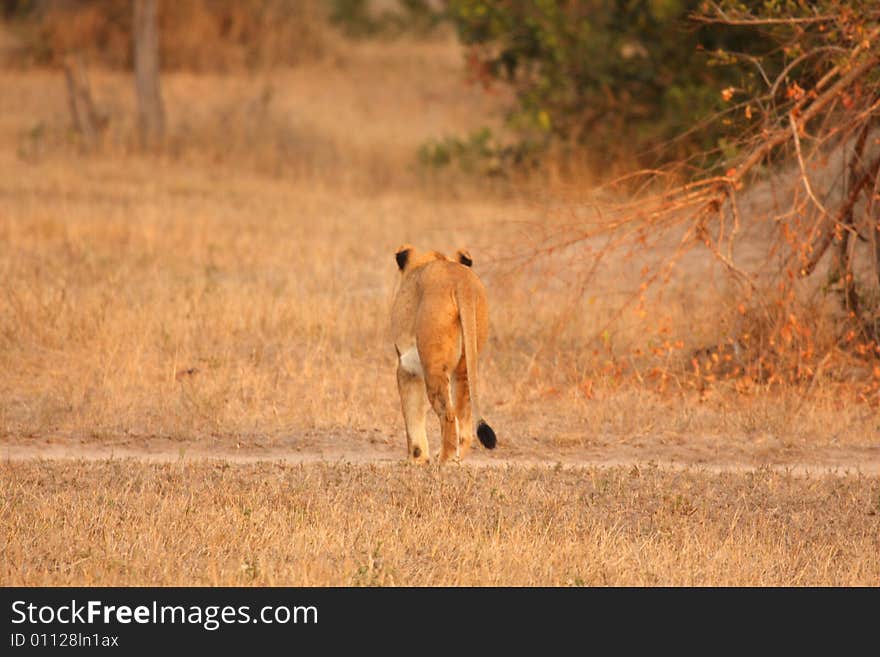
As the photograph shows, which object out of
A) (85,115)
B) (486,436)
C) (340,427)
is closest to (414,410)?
(486,436)

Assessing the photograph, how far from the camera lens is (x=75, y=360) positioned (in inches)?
444

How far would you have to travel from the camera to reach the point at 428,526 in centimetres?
761

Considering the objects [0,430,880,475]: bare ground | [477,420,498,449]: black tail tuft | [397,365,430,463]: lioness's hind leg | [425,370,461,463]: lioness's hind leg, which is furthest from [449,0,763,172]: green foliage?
[477,420,498,449]: black tail tuft

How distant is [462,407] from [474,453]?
37.7 inches

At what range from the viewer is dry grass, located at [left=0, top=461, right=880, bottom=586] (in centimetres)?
698

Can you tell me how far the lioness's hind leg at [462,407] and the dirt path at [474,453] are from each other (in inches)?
16.3

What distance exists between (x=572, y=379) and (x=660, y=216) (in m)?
1.39

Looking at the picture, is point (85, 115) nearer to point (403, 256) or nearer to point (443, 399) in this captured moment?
point (403, 256)

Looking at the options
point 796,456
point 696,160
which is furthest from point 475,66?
point 796,456

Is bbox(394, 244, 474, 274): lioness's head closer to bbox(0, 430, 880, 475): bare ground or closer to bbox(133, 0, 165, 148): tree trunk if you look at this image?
bbox(0, 430, 880, 475): bare ground

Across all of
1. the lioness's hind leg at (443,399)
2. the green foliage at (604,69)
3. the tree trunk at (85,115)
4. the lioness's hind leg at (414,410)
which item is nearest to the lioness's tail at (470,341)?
the lioness's hind leg at (443,399)

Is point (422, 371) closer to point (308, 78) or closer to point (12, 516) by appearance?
point (12, 516)

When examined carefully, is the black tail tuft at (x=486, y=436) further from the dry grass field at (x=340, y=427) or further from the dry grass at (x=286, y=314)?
the dry grass at (x=286, y=314)

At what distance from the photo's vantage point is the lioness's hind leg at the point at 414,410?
8.52m
